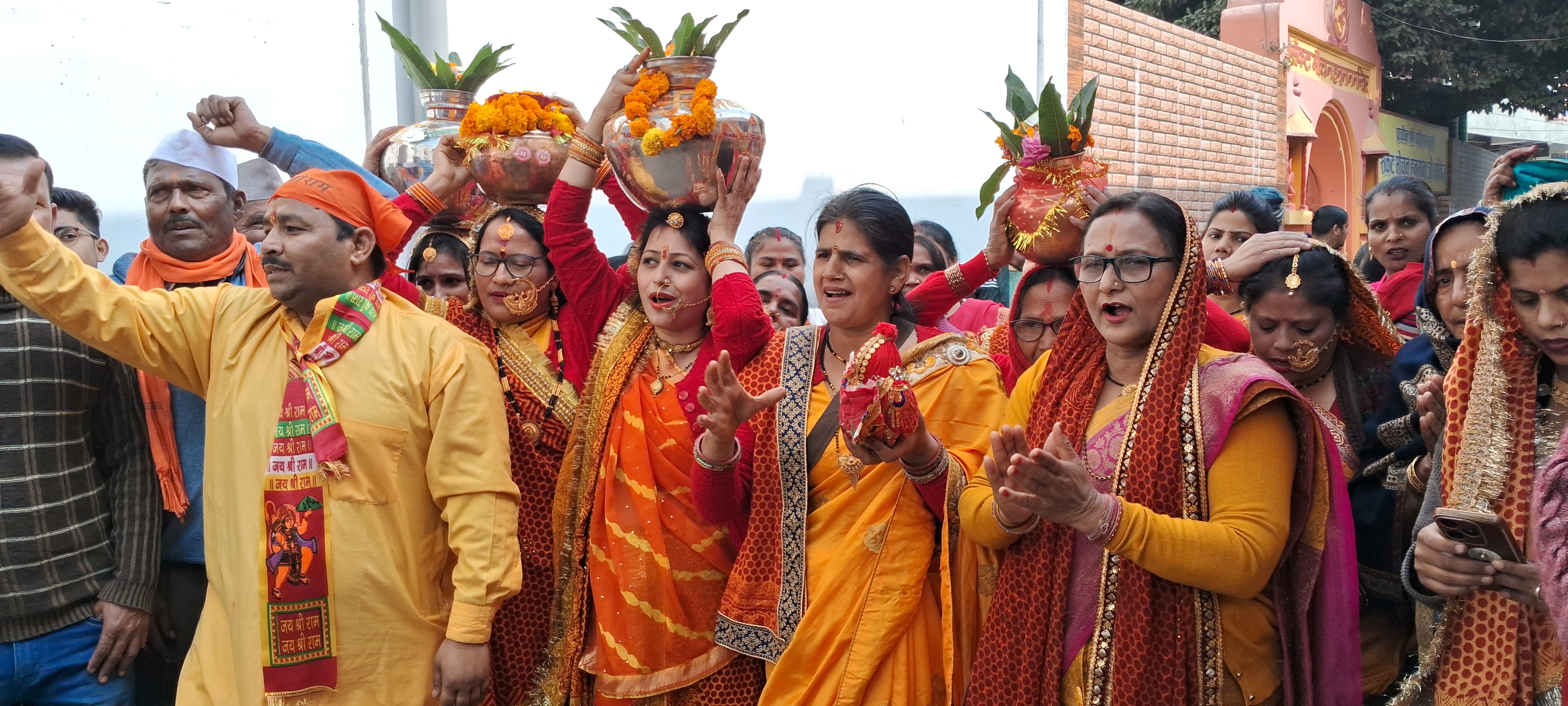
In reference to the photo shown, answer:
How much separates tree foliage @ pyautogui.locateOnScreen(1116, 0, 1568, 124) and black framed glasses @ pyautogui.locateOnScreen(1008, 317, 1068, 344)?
52.0 feet

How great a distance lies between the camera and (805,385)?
299 centimetres

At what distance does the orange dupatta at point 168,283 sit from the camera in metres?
3.03

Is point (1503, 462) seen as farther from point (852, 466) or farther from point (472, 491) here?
point (472, 491)

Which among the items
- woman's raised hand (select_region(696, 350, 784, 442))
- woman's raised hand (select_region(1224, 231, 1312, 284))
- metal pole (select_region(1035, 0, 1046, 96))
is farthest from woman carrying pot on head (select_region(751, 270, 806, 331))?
metal pole (select_region(1035, 0, 1046, 96))

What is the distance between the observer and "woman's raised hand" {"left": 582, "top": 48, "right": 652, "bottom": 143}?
3252 mm

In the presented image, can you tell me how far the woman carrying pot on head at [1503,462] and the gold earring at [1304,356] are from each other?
605 millimetres

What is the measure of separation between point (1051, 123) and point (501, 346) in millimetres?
1840

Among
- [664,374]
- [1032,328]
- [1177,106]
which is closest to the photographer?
[664,374]

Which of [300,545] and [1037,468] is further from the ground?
[1037,468]

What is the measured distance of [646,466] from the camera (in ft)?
10.5

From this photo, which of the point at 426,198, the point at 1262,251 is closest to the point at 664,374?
the point at 426,198

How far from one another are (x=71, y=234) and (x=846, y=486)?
2.70 m

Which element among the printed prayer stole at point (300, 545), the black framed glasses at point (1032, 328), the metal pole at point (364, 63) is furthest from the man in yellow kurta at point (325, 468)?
the metal pole at point (364, 63)

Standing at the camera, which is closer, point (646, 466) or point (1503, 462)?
point (1503, 462)
